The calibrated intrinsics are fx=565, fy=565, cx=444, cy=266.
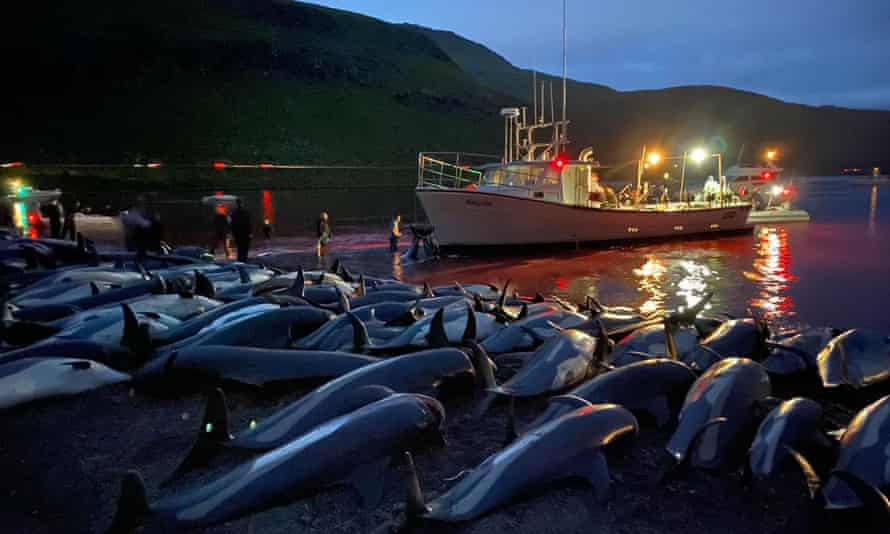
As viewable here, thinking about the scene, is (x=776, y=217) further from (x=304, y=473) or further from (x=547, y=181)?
(x=304, y=473)

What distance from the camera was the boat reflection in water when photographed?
11.4 meters

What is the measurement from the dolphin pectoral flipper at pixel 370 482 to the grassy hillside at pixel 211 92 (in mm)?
87378

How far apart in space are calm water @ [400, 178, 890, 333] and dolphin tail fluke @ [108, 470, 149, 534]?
10.3 metres

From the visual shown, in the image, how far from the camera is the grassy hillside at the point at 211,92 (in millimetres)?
85688

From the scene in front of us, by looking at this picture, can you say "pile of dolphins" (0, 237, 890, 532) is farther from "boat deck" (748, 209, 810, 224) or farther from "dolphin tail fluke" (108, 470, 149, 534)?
"boat deck" (748, 209, 810, 224)

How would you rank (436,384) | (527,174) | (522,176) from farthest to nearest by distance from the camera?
(522,176)
(527,174)
(436,384)

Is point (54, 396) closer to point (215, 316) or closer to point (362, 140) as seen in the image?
point (215, 316)

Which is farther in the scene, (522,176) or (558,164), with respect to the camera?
(522,176)

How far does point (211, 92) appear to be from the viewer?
351 ft

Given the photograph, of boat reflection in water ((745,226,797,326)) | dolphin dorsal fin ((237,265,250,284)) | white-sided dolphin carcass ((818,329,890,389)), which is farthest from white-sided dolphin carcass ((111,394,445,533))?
boat reflection in water ((745,226,797,326))

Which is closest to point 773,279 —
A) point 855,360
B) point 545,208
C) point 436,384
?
point 545,208

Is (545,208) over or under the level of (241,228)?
over

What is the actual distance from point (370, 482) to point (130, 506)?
130cm

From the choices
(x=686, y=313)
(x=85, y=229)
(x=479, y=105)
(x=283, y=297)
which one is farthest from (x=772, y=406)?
(x=479, y=105)
